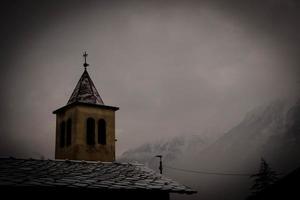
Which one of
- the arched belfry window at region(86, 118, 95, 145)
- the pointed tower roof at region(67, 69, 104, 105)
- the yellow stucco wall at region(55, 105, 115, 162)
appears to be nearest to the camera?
the yellow stucco wall at region(55, 105, 115, 162)

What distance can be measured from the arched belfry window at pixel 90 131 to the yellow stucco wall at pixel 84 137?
197 millimetres

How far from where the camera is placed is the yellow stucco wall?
23.9 m

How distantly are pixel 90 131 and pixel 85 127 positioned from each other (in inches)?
22.9

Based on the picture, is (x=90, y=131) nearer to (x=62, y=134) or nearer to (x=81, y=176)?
(x=62, y=134)

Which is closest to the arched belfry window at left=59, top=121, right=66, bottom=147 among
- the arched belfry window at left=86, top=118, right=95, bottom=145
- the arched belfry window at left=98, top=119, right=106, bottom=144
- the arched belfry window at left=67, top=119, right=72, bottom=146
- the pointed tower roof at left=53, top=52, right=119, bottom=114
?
the arched belfry window at left=67, top=119, right=72, bottom=146

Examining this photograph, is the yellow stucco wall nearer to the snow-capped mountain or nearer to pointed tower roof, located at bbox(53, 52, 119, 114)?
pointed tower roof, located at bbox(53, 52, 119, 114)

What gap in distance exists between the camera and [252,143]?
15175cm

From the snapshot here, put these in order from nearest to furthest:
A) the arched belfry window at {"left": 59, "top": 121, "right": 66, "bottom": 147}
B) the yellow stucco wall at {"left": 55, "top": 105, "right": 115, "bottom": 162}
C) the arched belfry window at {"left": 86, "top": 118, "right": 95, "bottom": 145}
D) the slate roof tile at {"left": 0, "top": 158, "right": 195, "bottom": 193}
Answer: the slate roof tile at {"left": 0, "top": 158, "right": 195, "bottom": 193} < the yellow stucco wall at {"left": 55, "top": 105, "right": 115, "bottom": 162} < the arched belfry window at {"left": 86, "top": 118, "right": 95, "bottom": 145} < the arched belfry window at {"left": 59, "top": 121, "right": 66, "bottom": 147}

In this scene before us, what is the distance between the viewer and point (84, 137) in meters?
24.4

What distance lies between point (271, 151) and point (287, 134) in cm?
1793

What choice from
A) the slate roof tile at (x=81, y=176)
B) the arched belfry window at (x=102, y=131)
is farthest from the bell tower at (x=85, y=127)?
the slate roof tile at (x=81, y=176)

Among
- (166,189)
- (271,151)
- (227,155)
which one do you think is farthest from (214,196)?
(166,189)

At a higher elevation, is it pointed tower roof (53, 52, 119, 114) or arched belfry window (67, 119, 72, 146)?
pointed tower roof (53, 52, 119, 114)

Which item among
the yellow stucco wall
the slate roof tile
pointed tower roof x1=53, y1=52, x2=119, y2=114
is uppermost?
pointed tower roof x1=53, y1=52, x2=119, y2=114
